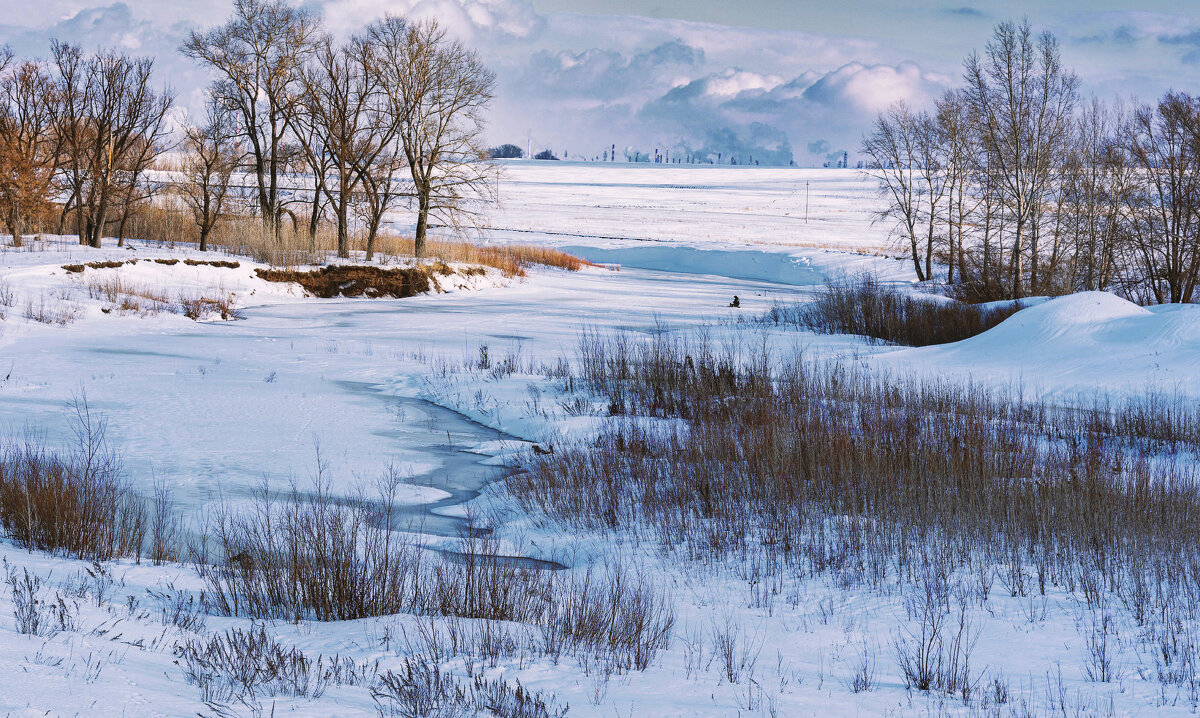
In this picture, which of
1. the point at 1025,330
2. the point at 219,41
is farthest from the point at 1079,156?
the point at 219,41

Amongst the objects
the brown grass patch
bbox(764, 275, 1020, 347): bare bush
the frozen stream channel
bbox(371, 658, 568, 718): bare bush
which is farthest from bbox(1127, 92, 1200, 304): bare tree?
bbox(371, 658, 568, 718): bare bush

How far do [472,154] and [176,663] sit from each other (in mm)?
32533

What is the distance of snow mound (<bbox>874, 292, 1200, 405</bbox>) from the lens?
13797 millimetres

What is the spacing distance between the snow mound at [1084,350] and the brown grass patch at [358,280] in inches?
766

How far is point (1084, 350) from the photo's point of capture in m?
15.3

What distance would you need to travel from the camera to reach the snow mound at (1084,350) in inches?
543

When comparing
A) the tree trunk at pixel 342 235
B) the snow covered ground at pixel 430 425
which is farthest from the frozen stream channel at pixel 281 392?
the tree trunk at pixel 342 235

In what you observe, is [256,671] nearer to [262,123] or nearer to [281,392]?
[281,392]

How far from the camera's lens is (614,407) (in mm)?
13188

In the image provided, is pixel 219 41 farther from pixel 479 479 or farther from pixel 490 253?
pixel 479 479

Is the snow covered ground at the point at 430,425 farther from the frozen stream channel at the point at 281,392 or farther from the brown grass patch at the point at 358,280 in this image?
the brown grass patch at the point at 358,280

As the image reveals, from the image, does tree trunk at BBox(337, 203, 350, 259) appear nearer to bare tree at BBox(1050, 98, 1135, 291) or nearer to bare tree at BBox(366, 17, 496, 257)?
bare tree at BBox(366, 17, 496, 257)

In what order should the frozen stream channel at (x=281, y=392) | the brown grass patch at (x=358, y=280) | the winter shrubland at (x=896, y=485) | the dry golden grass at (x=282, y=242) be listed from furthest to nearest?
the dry golden grass at (x=282, y=242) < the brown grass patch at (x=358, y=280) < the frozen stream channel at (x=281, y=392) < the winter shrubland at (x=896, y=485)

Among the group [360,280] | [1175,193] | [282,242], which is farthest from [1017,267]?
[282,242]
